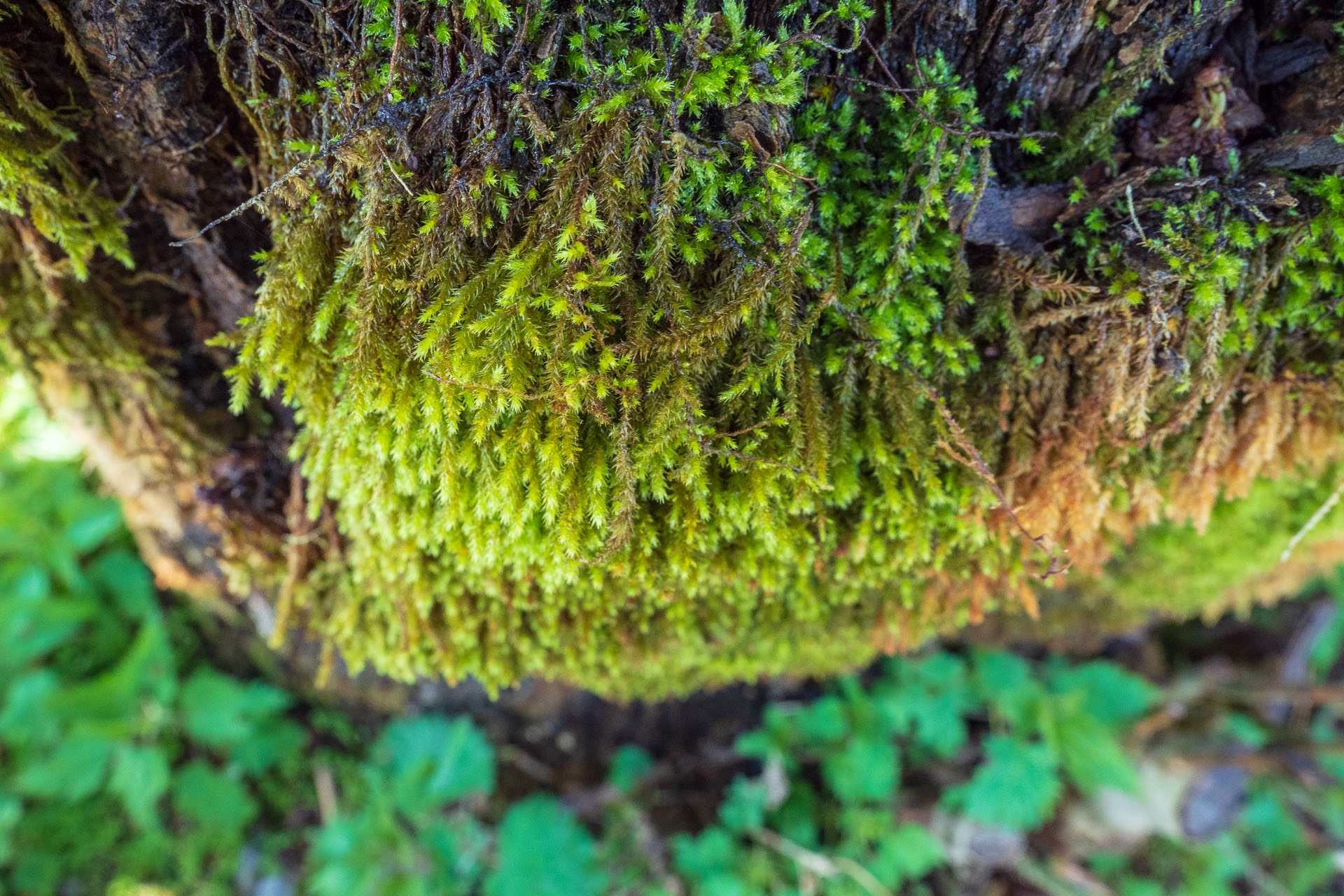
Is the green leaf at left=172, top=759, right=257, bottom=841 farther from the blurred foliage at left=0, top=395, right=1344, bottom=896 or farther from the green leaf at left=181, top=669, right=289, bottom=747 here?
the green leaf at left=181, top=669, right=289, bottom=747

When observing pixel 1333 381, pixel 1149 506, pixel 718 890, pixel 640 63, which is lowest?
pixel 718 890

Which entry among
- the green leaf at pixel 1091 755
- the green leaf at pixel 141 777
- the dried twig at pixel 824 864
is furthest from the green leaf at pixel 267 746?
the green leaf at pixel 1091 755

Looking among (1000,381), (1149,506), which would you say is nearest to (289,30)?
(1000,381)

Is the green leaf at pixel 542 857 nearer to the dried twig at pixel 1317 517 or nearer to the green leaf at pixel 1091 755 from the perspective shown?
the green leaf at pixel 1091 755

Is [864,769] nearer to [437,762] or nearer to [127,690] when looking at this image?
[437,762]

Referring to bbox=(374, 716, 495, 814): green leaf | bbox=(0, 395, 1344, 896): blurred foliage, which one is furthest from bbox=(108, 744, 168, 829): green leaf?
bbox=(374, 716, 495, 814): green leaf

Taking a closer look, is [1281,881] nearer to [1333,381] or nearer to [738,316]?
[1333,381]
